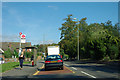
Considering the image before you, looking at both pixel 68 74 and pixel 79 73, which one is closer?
pixel 68 74

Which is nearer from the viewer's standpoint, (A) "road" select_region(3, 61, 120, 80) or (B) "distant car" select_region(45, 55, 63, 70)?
(A) "road" select_region(3, 61, 120, 80)

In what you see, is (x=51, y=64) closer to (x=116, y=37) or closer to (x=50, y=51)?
(x=50, y=51)

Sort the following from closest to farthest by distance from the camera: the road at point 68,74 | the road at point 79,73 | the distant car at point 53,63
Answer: the road at point 68,74
the road at point 79,73
the distant car at point 53,63

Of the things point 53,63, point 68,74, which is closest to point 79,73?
point 68,74

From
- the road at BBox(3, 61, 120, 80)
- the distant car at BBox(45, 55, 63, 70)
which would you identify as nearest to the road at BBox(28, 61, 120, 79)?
the road at BBox(3, 61, 120, 80)

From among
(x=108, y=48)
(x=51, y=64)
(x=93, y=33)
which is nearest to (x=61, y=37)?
(x=93, y=33)

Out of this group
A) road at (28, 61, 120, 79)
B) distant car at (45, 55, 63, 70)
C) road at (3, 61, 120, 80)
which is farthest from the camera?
distant car at (45, 55, 63, 70)

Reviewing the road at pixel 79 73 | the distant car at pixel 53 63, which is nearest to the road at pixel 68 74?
the road at pixel 79 73

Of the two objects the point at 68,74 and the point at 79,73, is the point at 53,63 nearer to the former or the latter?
the point at 79,73

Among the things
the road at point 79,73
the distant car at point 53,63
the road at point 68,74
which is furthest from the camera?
the distant car at point 53,63

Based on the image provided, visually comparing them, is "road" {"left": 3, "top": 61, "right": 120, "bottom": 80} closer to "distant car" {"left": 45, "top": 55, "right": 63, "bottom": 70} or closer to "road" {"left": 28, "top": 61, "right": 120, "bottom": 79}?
"road" {"left": 28, "top": 61, "right": 120, "bottom": 79}

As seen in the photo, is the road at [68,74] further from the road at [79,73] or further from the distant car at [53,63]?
the distant car at [53,63]

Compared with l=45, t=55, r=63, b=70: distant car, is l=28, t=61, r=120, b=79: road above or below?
below

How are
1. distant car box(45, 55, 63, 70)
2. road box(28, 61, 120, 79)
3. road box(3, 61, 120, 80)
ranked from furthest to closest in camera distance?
1. distant car box(45, 55, 63, 70)
2. road box(28, 61, 120, 79)
3. road box(3, 61, 120, 80)
